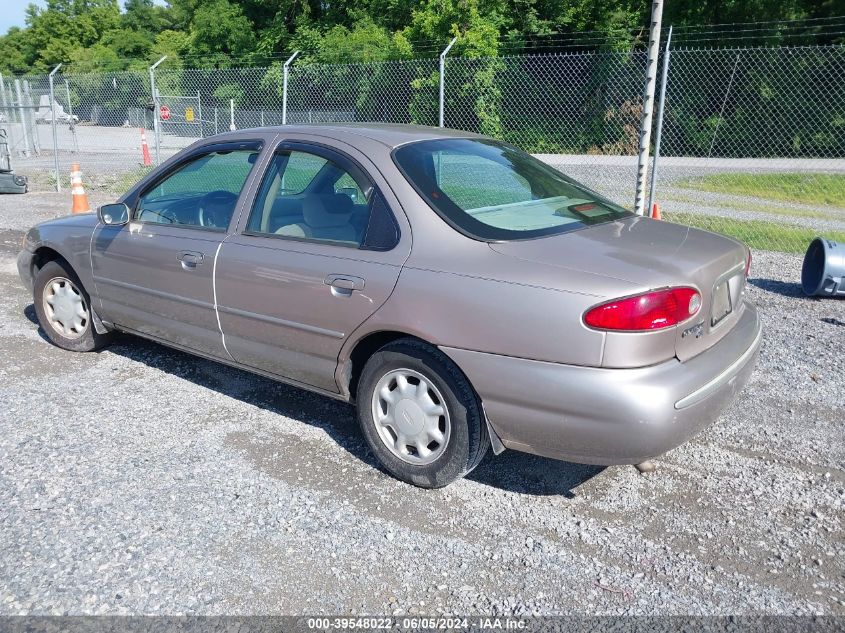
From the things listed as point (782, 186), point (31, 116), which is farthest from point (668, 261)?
point (31, 116)

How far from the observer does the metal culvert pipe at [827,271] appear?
6.56 m

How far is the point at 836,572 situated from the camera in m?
2.84

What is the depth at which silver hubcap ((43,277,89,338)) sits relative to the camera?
16.9 ft

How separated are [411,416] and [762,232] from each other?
896 centimetres

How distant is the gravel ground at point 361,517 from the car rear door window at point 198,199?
3.61 ft

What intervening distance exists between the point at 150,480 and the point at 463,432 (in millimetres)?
1564

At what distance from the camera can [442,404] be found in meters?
3.29

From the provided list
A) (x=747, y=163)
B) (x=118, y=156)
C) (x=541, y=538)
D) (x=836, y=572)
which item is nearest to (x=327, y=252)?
(x=541, y=538)

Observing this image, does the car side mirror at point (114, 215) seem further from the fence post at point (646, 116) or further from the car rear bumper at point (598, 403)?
the fence post at point (646, 116)

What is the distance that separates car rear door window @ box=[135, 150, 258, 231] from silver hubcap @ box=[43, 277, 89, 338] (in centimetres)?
94

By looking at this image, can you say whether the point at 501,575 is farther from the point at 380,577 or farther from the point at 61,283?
the point at 61,283

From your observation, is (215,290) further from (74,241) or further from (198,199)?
(74,241)

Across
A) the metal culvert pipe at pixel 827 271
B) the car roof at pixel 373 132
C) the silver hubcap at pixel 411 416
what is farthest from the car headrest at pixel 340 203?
the metal culvert pipe at pixel 827 271

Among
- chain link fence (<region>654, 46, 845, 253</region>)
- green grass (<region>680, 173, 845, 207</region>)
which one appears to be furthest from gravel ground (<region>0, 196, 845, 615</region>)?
green grass (<region>680, 173, 845, 207</region>)
